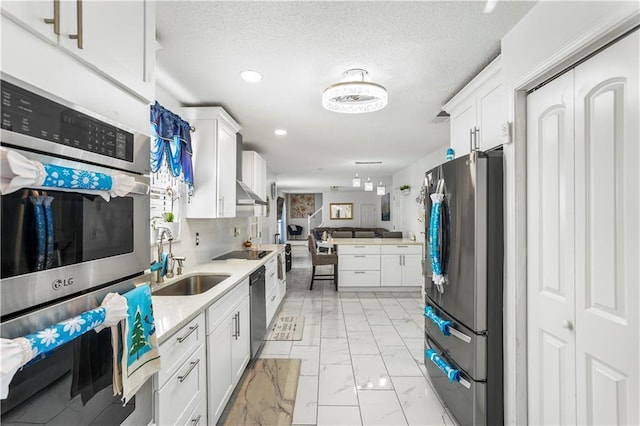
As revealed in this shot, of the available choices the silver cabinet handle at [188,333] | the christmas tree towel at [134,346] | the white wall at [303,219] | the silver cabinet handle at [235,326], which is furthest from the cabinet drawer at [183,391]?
the white wall at [303,219]

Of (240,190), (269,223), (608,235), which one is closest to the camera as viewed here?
(608,235)

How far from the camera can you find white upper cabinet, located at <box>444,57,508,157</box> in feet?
6.30

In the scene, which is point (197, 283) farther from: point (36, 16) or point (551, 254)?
point (551, 254)

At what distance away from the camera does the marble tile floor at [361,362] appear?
6.94 feet

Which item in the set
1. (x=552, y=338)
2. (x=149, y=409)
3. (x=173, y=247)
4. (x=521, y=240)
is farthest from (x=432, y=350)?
(x=173, y=247)

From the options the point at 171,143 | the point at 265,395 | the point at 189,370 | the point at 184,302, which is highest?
the point at 171,143

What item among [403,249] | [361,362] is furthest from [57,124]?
[403,249]

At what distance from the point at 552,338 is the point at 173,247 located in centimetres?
267

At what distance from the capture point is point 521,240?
64.7 inches

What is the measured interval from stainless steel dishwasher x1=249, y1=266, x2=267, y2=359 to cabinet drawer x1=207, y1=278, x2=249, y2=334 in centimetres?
17

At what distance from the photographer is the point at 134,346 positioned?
996 millimetres

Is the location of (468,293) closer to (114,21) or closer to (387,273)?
(114,21)

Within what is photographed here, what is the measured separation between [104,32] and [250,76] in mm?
1382

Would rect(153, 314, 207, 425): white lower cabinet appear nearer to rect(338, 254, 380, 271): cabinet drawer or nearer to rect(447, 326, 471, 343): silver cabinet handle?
rect(447, 326, 471, 343): silver cabinet handle
